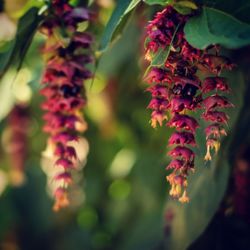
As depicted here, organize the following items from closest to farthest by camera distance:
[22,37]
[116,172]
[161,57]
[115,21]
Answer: [161,57] < [115,21] < [22,37] < [116,172]

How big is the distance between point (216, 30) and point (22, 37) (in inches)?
15.6

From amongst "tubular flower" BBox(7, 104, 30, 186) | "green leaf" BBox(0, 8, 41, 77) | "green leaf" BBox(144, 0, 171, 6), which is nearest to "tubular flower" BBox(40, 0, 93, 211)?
"green leaf" BBox(0, 8, 41, 77)

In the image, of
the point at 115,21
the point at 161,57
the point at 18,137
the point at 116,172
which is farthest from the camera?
the point at 116,172

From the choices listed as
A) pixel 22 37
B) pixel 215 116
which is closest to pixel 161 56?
pixel 215 116

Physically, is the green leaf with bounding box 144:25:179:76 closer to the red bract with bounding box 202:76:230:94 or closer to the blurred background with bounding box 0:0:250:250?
the red bract with bounding box 202:76:230:94

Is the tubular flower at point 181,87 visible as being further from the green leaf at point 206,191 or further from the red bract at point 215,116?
the green leaf at point 206,191

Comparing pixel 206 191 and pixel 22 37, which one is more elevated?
pixel 22 37

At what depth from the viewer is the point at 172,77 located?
36.3 inches

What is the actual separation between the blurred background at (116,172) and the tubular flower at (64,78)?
101mm

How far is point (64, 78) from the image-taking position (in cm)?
112

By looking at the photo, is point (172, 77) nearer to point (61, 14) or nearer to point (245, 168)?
point (61, 14)

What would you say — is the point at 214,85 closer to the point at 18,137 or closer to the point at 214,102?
the point at 214,102

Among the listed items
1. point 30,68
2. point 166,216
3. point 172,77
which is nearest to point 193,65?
point 172,77

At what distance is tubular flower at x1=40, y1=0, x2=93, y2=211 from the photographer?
1.13 metres
